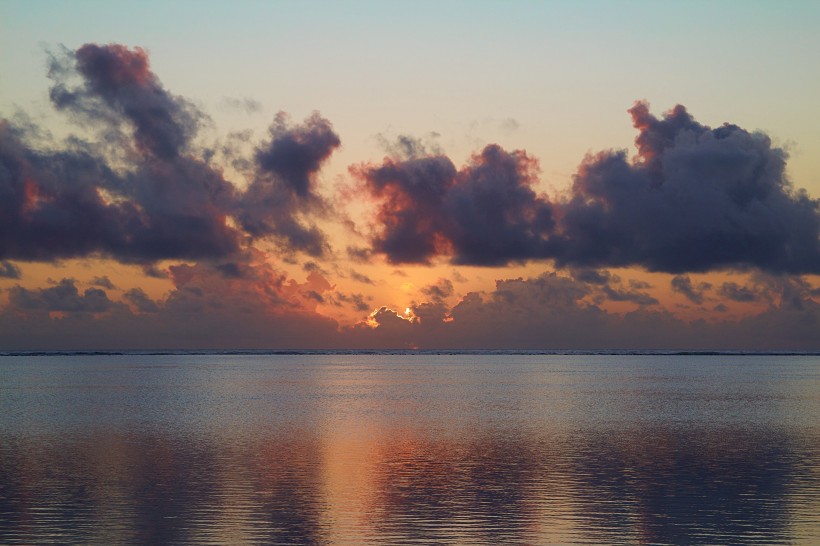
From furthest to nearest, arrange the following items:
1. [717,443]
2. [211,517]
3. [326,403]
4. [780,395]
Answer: [780,395], [326,403], [717,443], [211,517]

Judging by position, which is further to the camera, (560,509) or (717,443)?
(717,443)

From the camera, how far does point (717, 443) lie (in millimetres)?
51594

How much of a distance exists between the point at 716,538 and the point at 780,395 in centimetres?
8387

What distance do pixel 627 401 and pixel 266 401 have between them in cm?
3626

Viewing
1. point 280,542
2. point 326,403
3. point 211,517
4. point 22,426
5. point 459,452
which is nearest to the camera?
point 280,542

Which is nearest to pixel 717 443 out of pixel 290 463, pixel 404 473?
→ pixel 404 473

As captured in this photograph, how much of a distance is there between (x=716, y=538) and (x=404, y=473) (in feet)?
51.9

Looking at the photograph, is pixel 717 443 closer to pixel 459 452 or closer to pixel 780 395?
pixel 459 452

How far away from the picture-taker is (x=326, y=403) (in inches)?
3585

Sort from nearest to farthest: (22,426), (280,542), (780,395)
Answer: (280,542) < (22,426) < (780,395)

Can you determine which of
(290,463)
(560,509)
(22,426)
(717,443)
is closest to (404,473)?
(290,463)

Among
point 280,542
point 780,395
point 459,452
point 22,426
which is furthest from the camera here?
point 780,395

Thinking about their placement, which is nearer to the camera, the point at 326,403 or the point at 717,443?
the point at 717,443

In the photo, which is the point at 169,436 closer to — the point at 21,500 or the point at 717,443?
the point at 21,500
